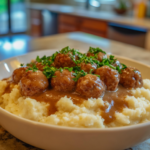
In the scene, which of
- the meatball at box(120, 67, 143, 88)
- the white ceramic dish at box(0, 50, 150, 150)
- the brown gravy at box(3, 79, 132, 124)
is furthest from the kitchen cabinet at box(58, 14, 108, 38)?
the white ceramic dish at box(0, 50, 150, 150)

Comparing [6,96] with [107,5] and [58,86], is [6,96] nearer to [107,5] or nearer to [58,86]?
[58,86]

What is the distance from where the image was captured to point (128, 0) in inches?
369

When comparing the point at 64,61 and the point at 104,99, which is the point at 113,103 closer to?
the point at 104,99

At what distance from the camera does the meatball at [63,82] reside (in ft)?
5.59

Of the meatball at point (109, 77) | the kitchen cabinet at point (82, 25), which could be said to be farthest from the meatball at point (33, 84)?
the kitchen cabinet at point (82, 25)

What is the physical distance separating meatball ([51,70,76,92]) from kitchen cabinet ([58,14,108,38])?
6317 millimetres

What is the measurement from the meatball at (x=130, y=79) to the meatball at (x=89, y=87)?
36 cm

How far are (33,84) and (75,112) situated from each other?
0.42 m

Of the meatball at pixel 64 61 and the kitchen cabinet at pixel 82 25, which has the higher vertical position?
the meatball at pixel 64 61

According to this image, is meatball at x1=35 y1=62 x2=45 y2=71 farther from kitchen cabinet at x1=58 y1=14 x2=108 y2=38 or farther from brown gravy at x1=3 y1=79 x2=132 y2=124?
kitchen cabinet at x1=58 y1=14 x2=108 y2=38

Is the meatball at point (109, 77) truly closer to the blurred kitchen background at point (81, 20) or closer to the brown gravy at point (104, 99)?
the brown gravy at point (104, 99)

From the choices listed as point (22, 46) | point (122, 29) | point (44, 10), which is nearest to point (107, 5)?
point (44, 10)

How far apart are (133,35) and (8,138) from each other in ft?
19.9

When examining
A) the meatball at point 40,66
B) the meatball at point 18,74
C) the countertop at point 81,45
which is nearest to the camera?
the meatball at point 18,74
